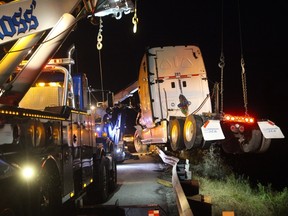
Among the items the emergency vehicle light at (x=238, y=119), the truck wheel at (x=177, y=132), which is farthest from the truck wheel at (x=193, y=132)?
the emergency vehicle light at (x=238, y=119)

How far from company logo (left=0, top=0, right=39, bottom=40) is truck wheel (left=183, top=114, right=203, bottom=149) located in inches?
169

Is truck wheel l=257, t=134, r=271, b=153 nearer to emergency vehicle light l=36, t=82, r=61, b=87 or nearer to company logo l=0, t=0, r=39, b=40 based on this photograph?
emergency vehicle light l=36, t=82, r=61, b=87

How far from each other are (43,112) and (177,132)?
195 inches

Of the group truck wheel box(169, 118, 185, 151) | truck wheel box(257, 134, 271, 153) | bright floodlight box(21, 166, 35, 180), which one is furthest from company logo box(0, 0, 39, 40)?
truck wheel box(257, 134, 271, 153)

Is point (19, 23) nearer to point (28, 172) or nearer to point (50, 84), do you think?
point (28, 172)

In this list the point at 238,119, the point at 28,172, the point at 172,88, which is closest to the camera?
the point at 28,172

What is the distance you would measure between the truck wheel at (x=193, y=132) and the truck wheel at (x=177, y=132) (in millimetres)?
457

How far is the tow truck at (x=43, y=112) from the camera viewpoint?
4590 mm

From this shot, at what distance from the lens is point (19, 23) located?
18.2ft

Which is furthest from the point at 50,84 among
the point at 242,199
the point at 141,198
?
the point at 242,199

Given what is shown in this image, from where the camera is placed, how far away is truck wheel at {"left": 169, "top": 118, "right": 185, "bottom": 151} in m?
9.73

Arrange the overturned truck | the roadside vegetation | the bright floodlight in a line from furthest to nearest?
the overturned truck < the roadside vegetation < the bright floodlight

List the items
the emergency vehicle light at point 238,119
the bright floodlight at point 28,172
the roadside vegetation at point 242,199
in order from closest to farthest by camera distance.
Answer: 1. the bright floodlight at point 28,172
2. the emergency vehicle light at point 238,119
3. the roadside vegetation at point 242,199

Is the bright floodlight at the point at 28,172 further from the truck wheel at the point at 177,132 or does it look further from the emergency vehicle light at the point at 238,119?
the truck wheel at the point at 177,132
